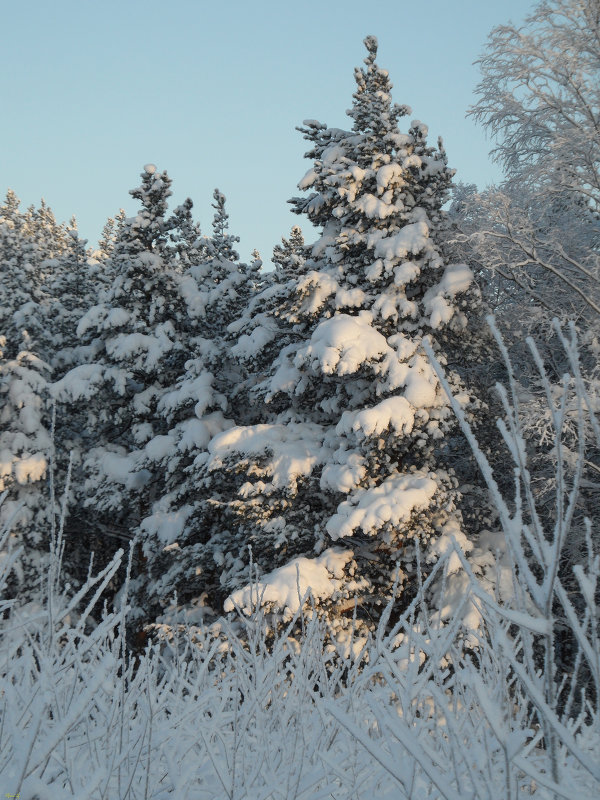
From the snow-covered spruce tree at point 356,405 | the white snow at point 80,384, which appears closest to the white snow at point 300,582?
the snow-covered spruce tree at point 356,405

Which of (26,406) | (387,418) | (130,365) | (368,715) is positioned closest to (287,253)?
→ (130,365)

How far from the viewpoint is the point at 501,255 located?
388 inches

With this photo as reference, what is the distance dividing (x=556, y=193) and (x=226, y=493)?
8418 millimetres

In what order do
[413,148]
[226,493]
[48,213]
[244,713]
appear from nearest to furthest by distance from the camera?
[244,713] → [413,148] → [226,493] → [48,213]

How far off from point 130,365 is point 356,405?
6.97 m

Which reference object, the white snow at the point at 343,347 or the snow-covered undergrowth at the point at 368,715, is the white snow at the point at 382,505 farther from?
the snow-covered undergrowth at the point at 368,715

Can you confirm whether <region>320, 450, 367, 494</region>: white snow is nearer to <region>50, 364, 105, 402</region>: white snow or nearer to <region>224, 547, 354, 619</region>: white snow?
<region>224, 547, 354, 619</region>: white snow

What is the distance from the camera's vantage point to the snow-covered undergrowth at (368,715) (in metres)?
1.17

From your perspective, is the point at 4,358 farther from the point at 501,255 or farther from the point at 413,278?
the point at 501,255

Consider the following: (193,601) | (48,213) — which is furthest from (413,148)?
(48,213)

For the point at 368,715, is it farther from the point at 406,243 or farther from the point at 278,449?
the point at 406,243

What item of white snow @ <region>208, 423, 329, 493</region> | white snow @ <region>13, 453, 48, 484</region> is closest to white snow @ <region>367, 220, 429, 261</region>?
white snow @ <region>208, 423, 329, 493</region>

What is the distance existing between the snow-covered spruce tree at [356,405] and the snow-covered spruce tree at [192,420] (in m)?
0.28

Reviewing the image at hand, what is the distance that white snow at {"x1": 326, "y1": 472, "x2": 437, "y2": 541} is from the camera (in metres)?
9.43
